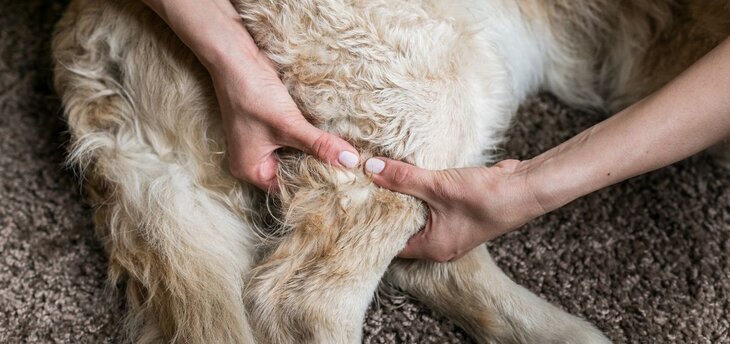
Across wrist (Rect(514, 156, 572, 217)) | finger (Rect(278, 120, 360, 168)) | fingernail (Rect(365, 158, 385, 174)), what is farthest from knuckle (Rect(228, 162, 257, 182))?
wrist (Rect(514, 156, 572, 217))

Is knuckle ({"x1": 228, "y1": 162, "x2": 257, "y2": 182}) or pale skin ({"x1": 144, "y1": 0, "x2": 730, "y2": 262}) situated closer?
pale skin ({"x1": 144, "y1": 0, "x2": 730, "y2": 262})

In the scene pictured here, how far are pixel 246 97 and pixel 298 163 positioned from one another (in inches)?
6.1

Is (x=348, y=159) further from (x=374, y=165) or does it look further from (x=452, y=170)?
(x=452, y=170)

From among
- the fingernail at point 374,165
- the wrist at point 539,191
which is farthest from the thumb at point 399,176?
the wrist at point 539,191

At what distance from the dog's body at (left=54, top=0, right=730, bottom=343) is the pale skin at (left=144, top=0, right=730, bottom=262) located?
0.03 meters

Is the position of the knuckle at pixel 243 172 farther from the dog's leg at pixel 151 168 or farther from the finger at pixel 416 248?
the finger at pixel 416 248

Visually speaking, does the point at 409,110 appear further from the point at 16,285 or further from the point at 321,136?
the point at 16,285

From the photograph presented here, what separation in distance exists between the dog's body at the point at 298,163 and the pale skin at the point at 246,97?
0.09 feet

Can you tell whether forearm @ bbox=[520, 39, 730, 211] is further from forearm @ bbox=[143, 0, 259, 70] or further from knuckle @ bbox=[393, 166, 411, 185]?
forearm @ bbox=[143, 0, 259, 70]

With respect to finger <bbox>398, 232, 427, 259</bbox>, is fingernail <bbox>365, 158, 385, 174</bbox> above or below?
above

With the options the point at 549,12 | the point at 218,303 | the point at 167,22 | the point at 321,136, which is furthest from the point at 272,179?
the point at 549,12

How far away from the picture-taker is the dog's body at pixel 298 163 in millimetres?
1367

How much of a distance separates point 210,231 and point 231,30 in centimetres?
38

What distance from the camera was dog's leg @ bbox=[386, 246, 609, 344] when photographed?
1452mm
